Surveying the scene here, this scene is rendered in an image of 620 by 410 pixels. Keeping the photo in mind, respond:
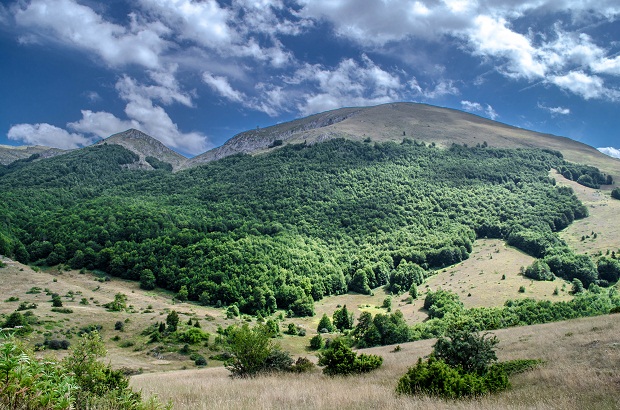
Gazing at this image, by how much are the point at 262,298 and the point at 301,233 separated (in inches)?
1598

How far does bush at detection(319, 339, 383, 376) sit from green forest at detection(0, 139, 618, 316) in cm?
7798

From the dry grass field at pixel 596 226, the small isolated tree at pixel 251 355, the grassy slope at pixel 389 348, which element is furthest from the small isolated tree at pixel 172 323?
the dry grass field at pixel 596 226

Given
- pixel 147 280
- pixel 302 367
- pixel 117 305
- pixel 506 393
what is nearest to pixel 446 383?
pixel 506 393

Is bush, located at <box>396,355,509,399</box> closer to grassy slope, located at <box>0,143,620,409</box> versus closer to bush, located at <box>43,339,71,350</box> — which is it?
grassy slope, located at <box>0,143,620,409</box>

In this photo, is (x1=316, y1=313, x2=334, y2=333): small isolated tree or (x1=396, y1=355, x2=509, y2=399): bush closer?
(x1=396, y1=355, x2=509, y2=399): bush

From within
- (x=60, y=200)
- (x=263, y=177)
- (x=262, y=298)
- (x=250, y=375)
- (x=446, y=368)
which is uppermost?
(x=263, y=177)

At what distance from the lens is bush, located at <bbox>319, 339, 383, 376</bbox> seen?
63.2ft

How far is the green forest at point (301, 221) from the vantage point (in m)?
105

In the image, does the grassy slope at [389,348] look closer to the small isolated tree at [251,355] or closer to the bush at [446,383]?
the bush at [446,383]

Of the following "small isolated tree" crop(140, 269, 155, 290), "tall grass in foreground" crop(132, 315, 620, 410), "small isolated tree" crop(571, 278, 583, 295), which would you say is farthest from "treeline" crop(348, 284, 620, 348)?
"small isolated tree" crop(140, 269, 155, 290)

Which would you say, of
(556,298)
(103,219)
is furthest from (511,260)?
(103,219)

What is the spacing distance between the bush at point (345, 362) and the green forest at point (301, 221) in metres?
78.0

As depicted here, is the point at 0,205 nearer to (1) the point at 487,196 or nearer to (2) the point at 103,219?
(2) the point at 103,219

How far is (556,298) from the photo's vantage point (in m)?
83.1
